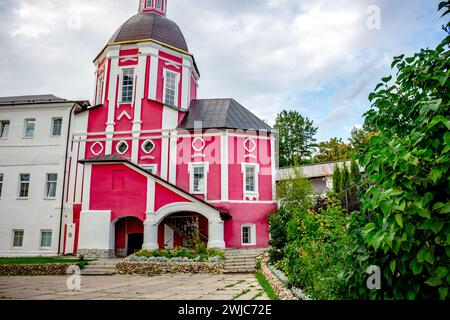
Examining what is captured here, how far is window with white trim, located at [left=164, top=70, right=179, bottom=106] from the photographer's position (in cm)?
2150

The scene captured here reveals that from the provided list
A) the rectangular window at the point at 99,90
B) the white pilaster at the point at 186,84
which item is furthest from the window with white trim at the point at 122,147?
the white pilaster at the point at 186,84

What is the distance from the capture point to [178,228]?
17938mm

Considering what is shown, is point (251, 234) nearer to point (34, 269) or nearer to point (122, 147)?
point (122, 147)

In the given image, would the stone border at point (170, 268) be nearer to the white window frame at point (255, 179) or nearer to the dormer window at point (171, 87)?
the white window frame at point (255, 179)

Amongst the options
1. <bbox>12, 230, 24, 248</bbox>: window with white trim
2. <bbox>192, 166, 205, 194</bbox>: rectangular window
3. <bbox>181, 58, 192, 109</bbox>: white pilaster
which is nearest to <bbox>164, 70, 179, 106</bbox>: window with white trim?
<bbox>181, 58, 192, 109</bbox>: white pilaster

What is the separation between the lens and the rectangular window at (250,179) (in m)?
19.5

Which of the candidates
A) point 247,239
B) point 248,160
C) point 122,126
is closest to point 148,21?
point 122,126

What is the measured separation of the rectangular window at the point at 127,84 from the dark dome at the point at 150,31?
2.37m

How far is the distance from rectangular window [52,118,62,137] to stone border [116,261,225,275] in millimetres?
12244

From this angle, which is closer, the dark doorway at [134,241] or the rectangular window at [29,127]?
the dark doorway at [134,241]

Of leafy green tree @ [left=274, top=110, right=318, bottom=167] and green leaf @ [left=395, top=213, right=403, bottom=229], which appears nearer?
green leaf @ [left=395, top=213, right=403, bottom=229]

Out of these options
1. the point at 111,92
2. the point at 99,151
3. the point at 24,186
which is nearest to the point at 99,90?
the point at 111,92

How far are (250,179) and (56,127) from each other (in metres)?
13.9

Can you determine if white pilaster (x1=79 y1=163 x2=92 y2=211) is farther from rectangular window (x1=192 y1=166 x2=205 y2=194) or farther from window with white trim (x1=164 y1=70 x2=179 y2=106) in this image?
window with white trim (x1=164 y1=70 x2=179 y2=106)
